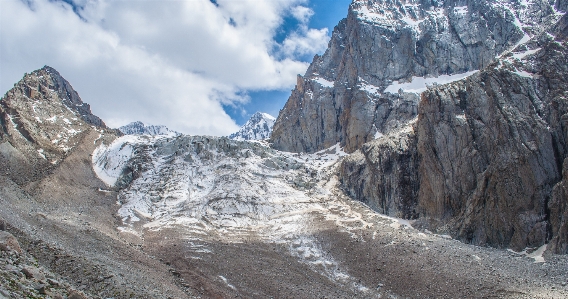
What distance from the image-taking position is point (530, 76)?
75.6 m

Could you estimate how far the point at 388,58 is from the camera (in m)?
144

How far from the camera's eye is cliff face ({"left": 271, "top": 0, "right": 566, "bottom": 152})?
420 ft

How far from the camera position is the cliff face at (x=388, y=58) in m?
128

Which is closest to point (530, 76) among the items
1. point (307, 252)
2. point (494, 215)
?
point (494, 215)

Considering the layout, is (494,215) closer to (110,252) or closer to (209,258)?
(209,258)

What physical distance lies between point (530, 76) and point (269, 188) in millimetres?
57481

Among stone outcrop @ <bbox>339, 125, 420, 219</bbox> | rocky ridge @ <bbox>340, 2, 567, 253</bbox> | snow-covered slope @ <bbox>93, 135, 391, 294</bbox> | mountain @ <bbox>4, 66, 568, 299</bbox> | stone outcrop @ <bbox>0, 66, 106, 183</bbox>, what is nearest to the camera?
mountain @ <bbox>4, 66, 568, 299</bbox>

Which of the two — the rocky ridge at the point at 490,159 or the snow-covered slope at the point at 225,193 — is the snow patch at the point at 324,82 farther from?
the rocky ridge at the point at 490,159

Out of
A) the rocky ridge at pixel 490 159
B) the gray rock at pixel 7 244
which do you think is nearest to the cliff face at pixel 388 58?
the rocky ridge at pixel 490 159

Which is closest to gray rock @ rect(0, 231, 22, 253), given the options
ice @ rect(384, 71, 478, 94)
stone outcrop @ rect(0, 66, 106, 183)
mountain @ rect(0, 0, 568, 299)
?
mountain @ rect(0, 0, 568, 299)

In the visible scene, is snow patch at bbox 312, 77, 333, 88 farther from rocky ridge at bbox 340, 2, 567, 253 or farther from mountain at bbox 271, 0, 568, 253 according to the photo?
rocky ridge at bbox 340, 2, 567, 253

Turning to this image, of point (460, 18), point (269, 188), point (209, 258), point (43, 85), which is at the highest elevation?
point (460, 18)

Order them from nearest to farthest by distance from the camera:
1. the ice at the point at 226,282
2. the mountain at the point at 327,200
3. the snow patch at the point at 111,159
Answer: the mountain at the point at 327,200, the ice at the point at 226,282, the snow patch at the point at 111,159

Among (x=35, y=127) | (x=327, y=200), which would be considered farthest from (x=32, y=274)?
(x=35, y=127)
